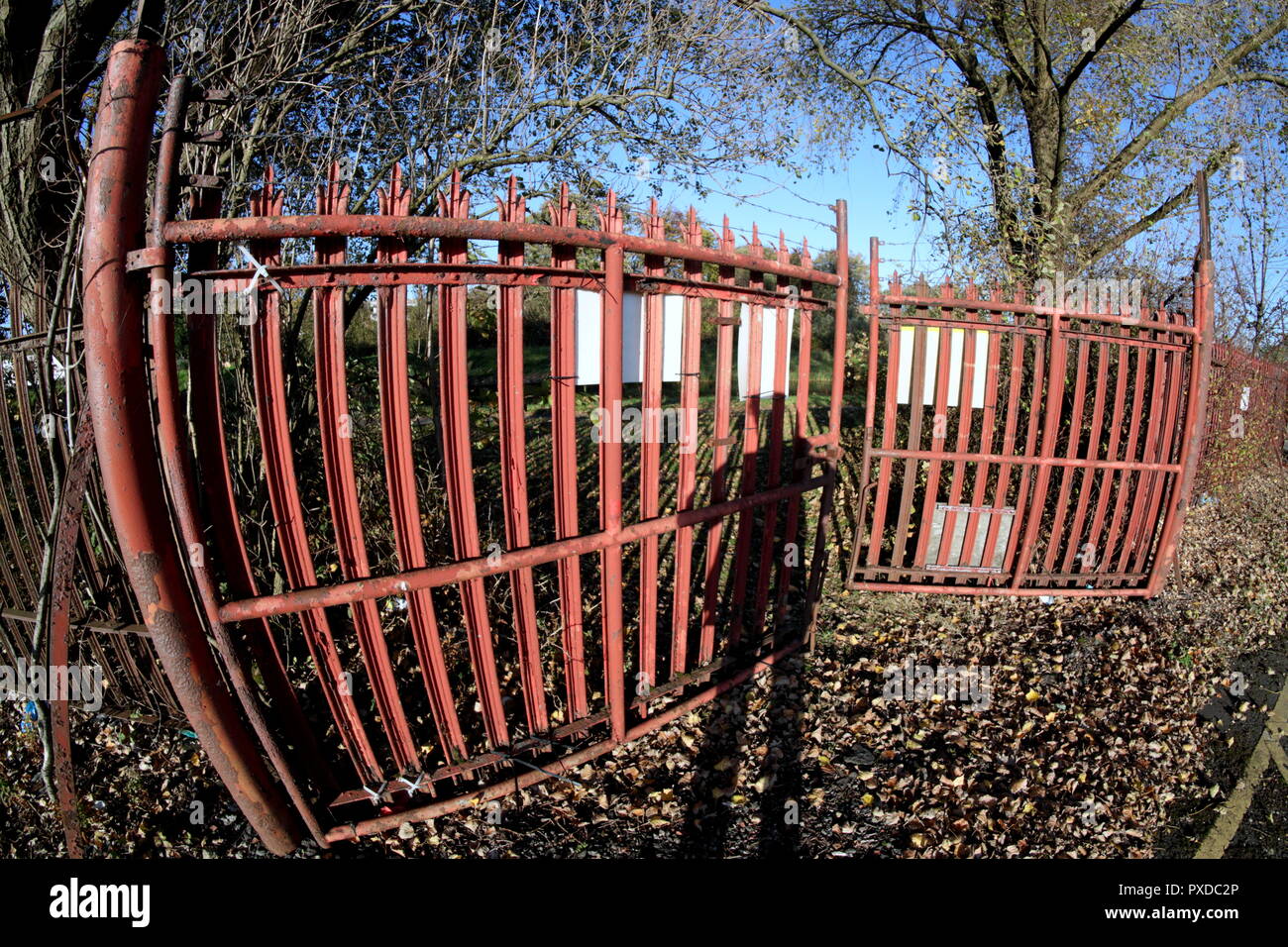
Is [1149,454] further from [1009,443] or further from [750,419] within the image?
[750,419]

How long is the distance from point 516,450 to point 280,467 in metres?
0.91

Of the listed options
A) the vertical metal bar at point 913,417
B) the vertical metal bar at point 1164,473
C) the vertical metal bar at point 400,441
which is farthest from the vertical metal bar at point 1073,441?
the vertical metal bar at point 400,441

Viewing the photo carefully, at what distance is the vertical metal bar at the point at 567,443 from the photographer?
2926mm

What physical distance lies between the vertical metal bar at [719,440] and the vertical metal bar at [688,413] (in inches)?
4.9

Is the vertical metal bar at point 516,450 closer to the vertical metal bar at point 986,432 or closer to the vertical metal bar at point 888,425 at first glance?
the vertical metal bar at point 888,425

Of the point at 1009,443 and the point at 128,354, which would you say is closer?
the point at 128,354

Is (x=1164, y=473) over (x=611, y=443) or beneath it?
beneath

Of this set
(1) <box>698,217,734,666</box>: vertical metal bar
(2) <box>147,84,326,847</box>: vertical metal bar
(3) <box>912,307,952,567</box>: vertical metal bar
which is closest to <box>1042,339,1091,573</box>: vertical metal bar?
(3) <box>912,307,952,567</box>: vertical metal bar

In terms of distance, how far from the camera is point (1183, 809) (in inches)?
130

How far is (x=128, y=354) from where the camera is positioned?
2184 mm

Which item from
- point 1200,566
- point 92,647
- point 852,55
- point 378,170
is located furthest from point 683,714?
point 852,55

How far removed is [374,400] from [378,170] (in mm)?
1849

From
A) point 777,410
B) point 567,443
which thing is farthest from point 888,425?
point 567,443

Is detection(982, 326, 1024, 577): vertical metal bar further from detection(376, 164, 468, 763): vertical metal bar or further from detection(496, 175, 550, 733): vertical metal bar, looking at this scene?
detection(376, 164, 468, 763): vertical metal bar
